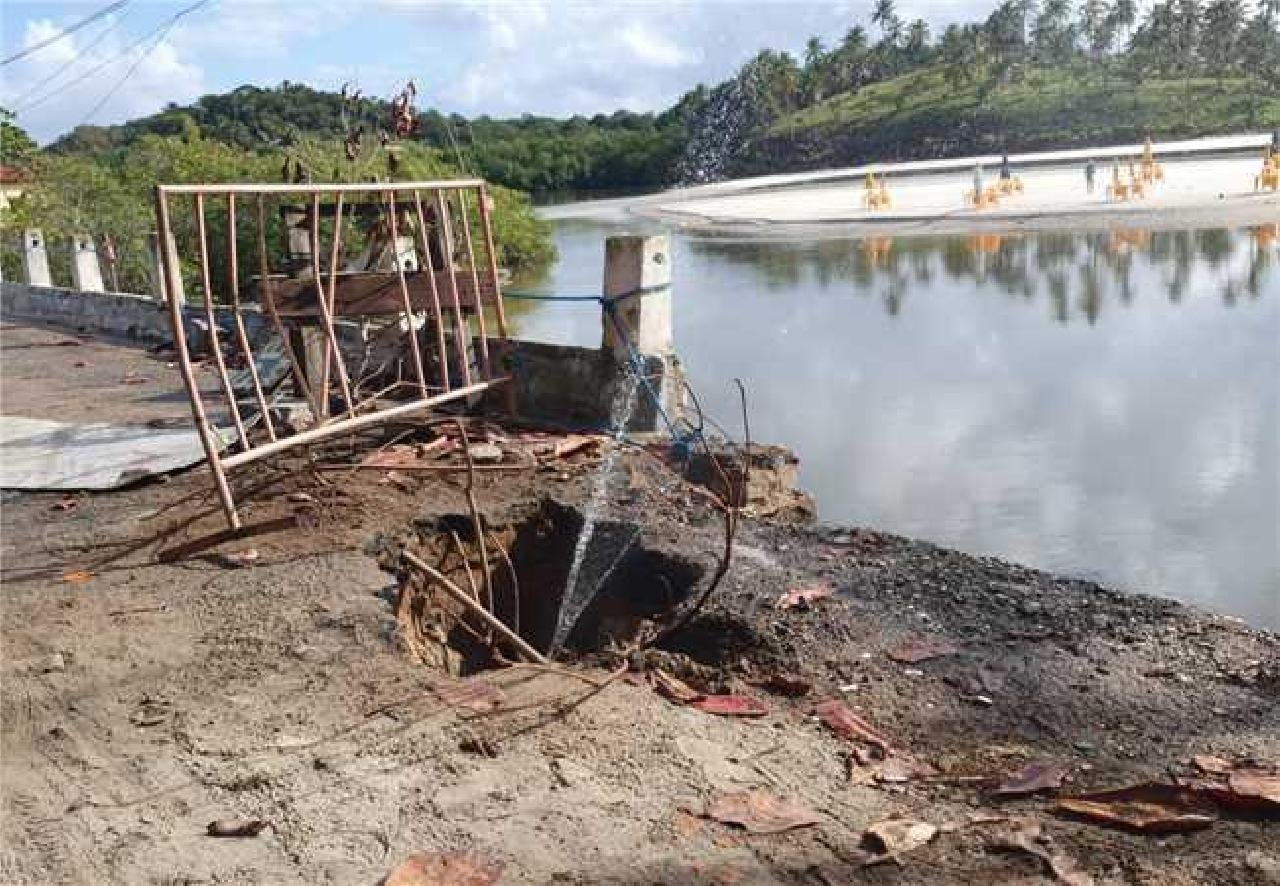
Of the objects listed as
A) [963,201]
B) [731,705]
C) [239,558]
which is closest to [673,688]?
[731,705]

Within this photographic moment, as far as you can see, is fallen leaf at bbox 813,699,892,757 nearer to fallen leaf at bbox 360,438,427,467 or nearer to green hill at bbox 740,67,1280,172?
fallen leaf at bbox 360,438,427,467

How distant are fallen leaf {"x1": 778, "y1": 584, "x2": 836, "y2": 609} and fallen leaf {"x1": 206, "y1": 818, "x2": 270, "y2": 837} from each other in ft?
9.18

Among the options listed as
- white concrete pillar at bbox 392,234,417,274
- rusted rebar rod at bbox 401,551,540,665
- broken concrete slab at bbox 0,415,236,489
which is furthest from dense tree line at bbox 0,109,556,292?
rusted rebar rod at bbox 401,551,540,665

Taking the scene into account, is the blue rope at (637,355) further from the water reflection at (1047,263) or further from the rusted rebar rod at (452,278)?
the water reflection at (1047,263)

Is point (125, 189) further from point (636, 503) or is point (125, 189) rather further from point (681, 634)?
point (681, 634)

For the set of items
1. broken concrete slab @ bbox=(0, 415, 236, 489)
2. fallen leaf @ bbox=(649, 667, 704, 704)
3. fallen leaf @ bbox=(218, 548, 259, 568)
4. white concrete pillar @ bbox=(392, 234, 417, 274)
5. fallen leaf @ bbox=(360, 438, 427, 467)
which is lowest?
fallen leaf @ bbox=(649, 667, 704, 704)

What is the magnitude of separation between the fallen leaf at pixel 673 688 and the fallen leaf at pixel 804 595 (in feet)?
3.09

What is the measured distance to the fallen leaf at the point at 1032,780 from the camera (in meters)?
4.29

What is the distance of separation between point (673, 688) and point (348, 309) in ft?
16.7

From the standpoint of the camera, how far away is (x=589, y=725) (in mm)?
4840

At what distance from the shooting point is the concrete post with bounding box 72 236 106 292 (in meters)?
21.3

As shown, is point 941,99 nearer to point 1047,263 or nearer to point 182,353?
point 1047,263

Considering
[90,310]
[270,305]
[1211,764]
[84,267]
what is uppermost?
[84,267]

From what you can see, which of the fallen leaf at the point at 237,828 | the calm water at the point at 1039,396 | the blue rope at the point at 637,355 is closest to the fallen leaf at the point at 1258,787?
the fallen leaf at the point at 237,828
